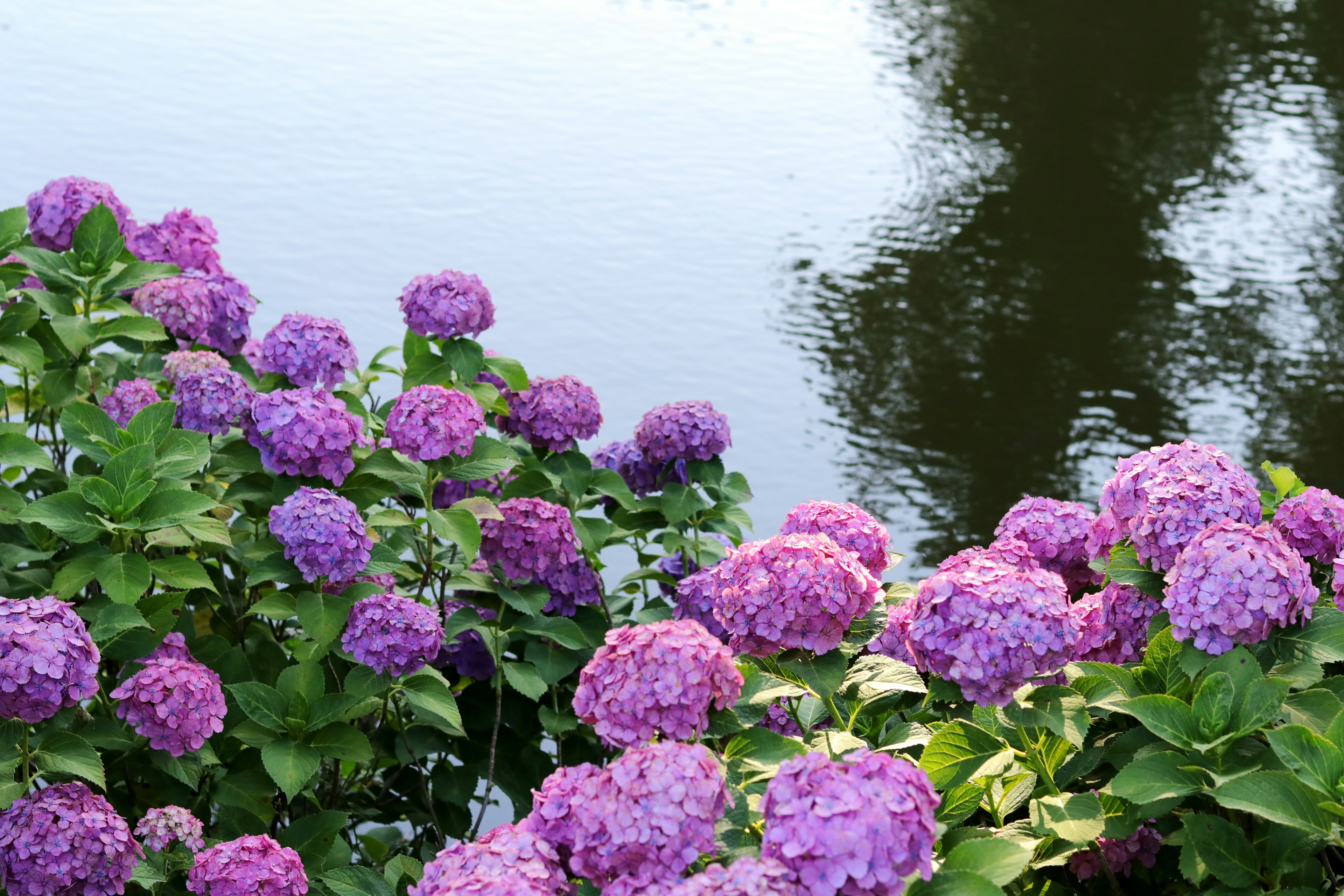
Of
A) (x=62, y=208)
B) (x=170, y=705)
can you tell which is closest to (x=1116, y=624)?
(x=170, y=705)

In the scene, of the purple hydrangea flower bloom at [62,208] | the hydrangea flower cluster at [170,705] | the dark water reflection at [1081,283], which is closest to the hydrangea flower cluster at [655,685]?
the hydrangea flower cluster at [170,705]

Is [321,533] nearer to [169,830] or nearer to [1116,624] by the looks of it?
[169,830]

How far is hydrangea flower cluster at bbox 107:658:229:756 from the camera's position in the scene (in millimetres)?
1939

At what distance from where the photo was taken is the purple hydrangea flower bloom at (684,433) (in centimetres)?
247

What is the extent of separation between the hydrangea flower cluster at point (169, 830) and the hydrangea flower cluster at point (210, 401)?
66cm

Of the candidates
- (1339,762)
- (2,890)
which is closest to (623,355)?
(2,890)

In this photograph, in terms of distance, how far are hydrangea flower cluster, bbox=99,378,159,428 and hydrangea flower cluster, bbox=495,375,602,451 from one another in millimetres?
647

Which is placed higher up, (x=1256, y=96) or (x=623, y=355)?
(x=1256, y=96)

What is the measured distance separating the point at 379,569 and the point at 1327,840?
4.47ft

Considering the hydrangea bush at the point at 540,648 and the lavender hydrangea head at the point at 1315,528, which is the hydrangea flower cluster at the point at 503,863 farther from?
the lavender hydrangea head at the point at 1315,528

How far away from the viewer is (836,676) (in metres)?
1.61

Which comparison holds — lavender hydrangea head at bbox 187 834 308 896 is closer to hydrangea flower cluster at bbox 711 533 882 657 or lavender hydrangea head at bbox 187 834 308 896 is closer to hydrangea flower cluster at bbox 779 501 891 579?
hydrangea flower cluster at bbox 711 533 882 657

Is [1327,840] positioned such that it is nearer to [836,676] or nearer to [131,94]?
[836,676]

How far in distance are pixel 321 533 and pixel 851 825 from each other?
1100 millimetres
